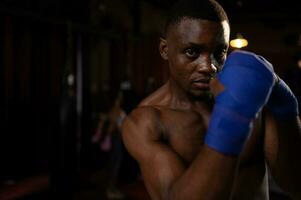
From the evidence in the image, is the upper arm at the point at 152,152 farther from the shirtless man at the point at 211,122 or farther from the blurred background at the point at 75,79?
the blurred background at the point at 75,79

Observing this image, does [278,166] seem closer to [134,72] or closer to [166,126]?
[166,126]

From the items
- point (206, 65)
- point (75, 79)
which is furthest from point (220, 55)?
point (75, 79)

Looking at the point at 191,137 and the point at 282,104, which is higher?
the point at 282,104

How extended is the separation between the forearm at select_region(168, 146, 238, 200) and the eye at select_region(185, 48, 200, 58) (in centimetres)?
35

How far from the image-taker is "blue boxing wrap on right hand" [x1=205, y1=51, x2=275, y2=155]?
0.88 meters

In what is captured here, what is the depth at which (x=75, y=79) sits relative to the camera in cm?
550

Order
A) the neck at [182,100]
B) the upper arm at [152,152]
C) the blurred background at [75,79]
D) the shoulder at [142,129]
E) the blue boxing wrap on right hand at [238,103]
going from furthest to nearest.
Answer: the blurred background at [75,79]
the neck at [182,100]
the shoulder at [142,129]
the upper arm at [152,152]
the blue boxing wrap on right hand at [238,103]

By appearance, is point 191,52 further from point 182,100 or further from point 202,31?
point 182,100

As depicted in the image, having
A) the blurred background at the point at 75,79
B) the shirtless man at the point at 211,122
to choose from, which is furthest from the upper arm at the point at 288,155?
the blurred background at the point at 75,79

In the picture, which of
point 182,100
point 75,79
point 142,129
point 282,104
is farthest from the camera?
point 75,79

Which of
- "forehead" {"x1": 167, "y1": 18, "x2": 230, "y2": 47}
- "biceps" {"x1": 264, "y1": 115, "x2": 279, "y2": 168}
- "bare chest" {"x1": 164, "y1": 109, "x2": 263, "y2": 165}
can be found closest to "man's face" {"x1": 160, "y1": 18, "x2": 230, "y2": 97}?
"forehead" {"x1": 167, "y1": 18, "x2": 230, "y2": 47}

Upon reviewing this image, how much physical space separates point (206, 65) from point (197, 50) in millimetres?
55

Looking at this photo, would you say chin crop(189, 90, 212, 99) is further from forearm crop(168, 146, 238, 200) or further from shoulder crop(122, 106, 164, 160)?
forearm crop(168, 146, 238, 200)

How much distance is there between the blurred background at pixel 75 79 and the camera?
14.6 feet
